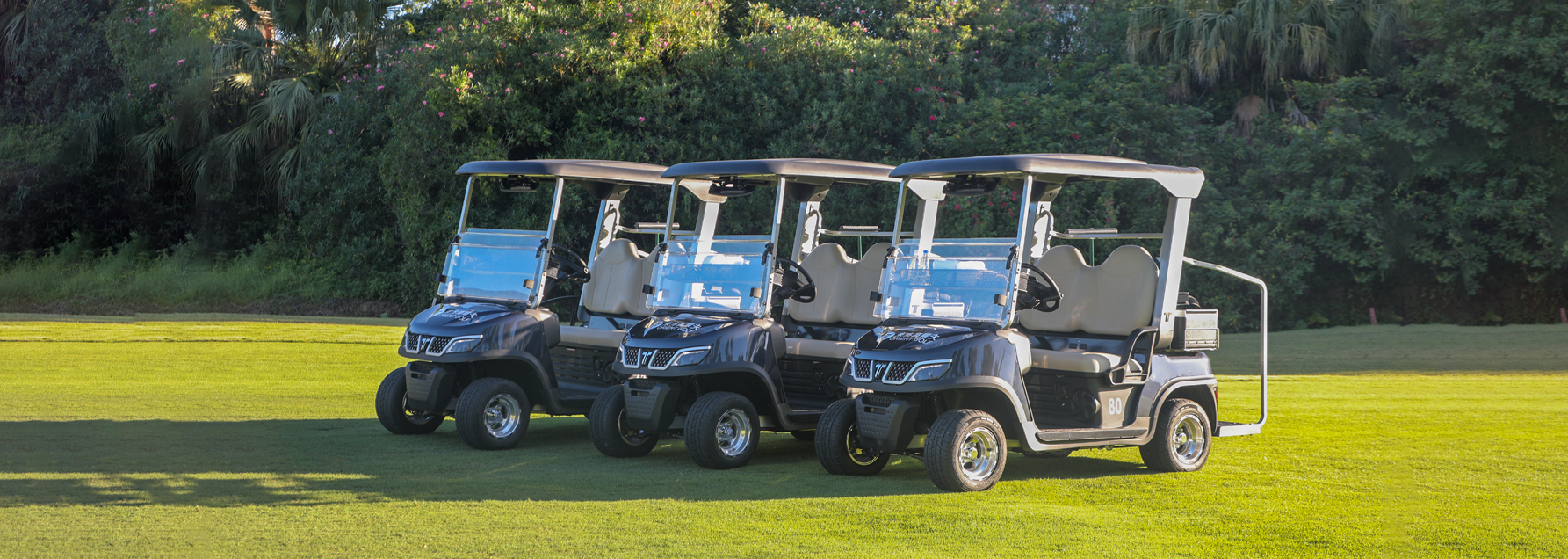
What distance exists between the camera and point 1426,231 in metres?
20.6

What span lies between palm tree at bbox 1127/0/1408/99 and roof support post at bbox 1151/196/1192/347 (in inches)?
566

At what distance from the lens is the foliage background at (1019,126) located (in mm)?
20062

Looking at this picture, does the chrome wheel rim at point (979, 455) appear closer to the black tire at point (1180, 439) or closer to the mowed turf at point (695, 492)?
the mowed turf at point (695, 492)

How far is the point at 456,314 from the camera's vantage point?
9.28m

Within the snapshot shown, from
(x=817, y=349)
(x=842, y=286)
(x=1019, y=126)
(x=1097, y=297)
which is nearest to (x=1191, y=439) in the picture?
(x=1097, y=297)

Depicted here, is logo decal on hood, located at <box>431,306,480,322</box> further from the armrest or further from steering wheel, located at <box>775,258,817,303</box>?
the armrest

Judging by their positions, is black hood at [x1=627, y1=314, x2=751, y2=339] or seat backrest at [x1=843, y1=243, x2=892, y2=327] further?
seat backrest at [x1=843, y1=243, x2=892, y2=327]

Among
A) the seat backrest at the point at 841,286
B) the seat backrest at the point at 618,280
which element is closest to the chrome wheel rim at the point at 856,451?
the seat backrest at the point at 841,286

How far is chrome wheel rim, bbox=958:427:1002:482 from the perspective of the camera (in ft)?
23.5

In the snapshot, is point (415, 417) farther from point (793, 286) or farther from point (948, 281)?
point (948, 281)

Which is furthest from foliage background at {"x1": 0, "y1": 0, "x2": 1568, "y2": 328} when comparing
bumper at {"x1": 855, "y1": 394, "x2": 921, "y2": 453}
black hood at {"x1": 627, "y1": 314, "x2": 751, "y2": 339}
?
bumper at {"x1": 855, "y1": 394, "x2": 921, "y2": 453}

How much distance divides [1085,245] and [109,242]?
71.1 feet

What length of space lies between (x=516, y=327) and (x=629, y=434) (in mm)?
1195

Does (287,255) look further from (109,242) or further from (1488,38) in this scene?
(1488,38)
